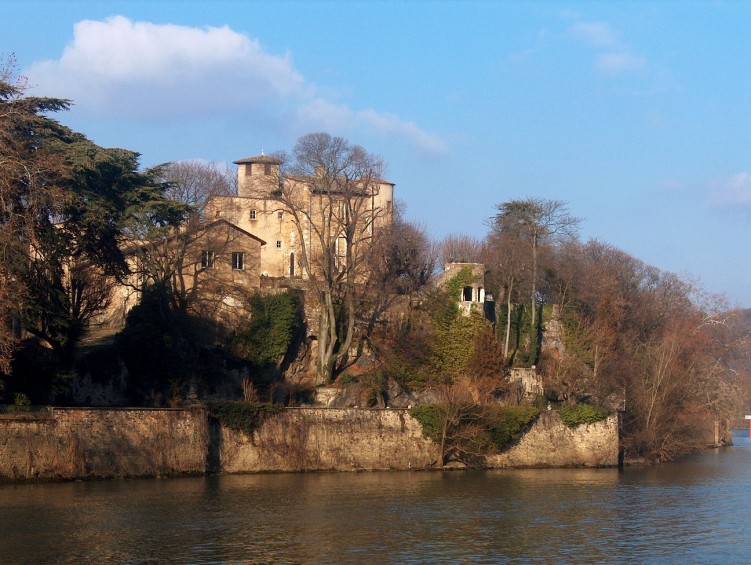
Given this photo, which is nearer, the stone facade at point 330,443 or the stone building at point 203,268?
the stone facade at point 330,443

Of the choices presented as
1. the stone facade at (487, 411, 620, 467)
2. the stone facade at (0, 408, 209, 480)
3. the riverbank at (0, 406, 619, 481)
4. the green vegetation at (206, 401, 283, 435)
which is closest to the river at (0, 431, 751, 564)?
the stone facade at (0, 408, 209, 480)

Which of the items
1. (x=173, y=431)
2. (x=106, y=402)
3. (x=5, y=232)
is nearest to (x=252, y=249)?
(x=106, y=402)

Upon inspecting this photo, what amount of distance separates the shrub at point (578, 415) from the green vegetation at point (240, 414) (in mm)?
11504

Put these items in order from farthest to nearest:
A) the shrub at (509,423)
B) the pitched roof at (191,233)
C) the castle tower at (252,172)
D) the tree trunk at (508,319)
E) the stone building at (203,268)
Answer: the castle tower at (252,172) < the tree trunk at (508,319) < the stone building at (203,268) < the pitched roof at (191,233) < the shrub at (509,423)

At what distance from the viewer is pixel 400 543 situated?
22.3 meters

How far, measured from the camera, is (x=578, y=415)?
39.2 m

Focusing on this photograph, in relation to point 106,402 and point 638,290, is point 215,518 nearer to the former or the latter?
point 106,402

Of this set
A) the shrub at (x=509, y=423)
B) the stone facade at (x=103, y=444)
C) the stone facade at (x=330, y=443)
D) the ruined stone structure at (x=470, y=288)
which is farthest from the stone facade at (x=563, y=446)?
the stone facade at (x=103, y=444)

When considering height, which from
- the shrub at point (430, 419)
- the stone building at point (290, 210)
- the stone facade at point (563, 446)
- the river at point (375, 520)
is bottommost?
the river at point (375, 520)

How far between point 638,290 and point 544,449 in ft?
65.7

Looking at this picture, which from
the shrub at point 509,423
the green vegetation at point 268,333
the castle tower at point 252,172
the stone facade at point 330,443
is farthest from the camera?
the castle tower at point 252,172

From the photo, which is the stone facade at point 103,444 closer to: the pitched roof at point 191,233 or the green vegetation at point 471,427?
the green vegetation at point 471,427

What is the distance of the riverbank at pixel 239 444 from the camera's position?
30.2m

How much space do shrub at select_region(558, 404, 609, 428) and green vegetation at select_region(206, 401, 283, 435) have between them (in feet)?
37.7
